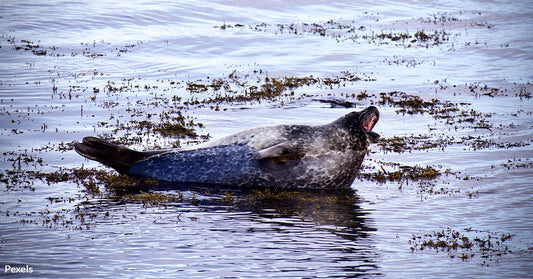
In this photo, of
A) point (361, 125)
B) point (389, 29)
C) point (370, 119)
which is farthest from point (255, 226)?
point (389, 29)

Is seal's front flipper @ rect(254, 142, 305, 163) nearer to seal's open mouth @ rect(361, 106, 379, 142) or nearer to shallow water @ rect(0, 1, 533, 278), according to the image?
shallow water @ rect(0, 1, 533, 278)

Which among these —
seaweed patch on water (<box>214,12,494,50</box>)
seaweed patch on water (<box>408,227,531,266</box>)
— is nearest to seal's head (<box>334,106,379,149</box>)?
seaweed patch on water (<box>408,227,531,266</box>)

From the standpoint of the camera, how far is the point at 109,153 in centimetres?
1284

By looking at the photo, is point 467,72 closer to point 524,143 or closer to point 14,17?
point 524,143

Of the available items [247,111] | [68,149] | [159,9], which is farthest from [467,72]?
[159,9]

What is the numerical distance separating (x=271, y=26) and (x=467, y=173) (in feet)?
92.6

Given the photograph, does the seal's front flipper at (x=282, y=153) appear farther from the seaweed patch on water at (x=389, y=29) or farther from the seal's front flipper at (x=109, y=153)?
the seaweed patch on water at (x=389, y=29)

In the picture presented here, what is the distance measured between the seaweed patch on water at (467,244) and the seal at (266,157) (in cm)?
343

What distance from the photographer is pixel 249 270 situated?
777 cm

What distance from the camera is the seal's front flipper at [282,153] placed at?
12.2 m

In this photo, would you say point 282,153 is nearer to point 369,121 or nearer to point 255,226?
point 369,121

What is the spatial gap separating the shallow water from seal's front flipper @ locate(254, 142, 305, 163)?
2.82 feet

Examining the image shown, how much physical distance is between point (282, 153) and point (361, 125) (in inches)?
68.3

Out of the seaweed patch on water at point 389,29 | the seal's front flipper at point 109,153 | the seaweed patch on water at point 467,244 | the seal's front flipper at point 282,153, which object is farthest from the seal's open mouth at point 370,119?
the seaweed patch on water at point 389,29
